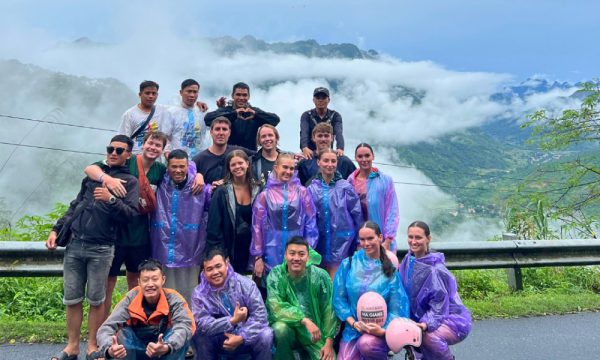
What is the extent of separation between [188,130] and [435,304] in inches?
127

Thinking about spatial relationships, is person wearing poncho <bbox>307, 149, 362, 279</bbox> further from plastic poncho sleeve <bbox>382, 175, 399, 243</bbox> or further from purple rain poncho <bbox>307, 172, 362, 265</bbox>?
plastic poncho sleeve <bbox>382, 175, 399, 243</bbox>

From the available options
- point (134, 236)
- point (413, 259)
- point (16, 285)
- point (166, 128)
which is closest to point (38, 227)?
point (16, 285)

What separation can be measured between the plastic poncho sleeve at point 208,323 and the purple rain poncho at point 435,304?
4.81 feet

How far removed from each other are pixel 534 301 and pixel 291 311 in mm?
3451

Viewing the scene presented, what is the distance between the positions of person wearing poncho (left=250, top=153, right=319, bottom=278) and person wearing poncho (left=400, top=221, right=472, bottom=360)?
928mm

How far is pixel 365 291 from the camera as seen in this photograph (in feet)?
13.1

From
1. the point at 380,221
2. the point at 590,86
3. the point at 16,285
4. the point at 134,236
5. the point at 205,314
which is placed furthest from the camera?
the point at 590,86

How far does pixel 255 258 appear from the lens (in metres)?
4.46

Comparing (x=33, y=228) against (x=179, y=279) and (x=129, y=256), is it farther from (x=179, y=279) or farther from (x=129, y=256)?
(x=179, y=279)

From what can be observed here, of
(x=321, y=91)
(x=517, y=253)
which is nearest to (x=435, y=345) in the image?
(x=517, y=253)

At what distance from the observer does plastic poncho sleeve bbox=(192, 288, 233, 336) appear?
3.78 m

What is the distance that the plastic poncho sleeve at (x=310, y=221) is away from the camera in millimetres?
4523

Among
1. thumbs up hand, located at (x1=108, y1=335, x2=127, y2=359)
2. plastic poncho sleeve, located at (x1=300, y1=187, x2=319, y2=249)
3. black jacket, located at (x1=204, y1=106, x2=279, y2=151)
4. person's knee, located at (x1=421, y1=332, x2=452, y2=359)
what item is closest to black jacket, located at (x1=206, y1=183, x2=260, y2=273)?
plastic poncho sleeve, located at (x1=300, y1=187, x2=319, y2=249)

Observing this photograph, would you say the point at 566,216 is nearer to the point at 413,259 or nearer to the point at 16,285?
the point at 413,259
